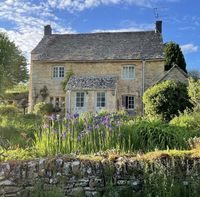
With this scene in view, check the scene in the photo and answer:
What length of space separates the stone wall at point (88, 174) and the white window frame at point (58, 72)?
1090 inches

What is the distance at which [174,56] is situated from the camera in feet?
142

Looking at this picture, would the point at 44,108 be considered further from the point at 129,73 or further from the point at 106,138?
the point at 106,138

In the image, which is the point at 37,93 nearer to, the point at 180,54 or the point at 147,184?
the point at 180,54

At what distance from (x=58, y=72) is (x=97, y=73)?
3703 millimetres

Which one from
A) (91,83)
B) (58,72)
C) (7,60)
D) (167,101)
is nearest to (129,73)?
(91,83)

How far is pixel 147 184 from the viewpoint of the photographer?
6.96 m

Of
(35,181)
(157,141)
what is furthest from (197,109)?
(35,181)

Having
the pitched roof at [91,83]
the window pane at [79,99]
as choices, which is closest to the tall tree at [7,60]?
the pitched roof at [91,83]

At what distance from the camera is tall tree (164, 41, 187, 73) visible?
141 feet

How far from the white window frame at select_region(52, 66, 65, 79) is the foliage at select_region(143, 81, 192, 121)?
1519cm

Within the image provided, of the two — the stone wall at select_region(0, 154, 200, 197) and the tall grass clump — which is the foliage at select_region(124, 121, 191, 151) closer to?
the tall grass clump

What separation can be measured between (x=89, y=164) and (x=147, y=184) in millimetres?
1121

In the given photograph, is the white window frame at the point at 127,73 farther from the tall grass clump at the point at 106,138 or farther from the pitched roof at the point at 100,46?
the tall grass clump at the point at 106,138

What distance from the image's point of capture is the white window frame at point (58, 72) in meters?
34.5
